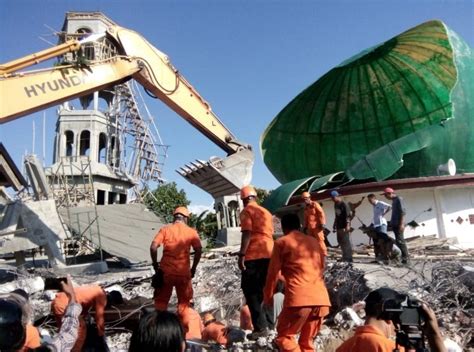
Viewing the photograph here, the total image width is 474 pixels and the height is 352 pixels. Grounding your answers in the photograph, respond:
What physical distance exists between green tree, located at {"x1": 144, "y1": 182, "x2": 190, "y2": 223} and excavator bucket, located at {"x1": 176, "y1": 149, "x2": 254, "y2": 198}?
764 inches

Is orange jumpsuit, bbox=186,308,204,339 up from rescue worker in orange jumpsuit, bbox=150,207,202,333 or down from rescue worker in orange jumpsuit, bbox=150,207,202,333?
down

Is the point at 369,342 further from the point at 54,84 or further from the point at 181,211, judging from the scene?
the point at 54,84

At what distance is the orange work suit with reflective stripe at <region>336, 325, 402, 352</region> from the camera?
2.27 m

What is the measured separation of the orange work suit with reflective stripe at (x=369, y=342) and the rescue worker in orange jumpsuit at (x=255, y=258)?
217cm

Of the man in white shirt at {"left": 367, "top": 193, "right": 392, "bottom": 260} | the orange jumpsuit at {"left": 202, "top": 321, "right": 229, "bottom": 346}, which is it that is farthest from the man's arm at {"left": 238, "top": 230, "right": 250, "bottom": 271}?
the man in white shirt at {"left": 367, "top": 193, "right": 392, "bottom": 260}

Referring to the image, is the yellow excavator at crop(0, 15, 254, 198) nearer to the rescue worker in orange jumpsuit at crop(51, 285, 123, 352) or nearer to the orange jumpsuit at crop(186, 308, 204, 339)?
the rescue worker in orange jumpsuit at crop(51, 285, 123, 352)

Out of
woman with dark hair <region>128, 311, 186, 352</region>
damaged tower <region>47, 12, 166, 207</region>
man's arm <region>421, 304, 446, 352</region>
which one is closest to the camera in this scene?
woman with dark hair <region>128, 311, 186, 352</region>

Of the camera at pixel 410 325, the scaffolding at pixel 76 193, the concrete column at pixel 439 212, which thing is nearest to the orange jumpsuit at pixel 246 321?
the camera at pixel 410 325

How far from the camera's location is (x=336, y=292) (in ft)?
20.5

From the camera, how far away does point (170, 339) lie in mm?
1598

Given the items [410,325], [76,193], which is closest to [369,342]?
[410,325]

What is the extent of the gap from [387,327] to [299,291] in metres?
1.11

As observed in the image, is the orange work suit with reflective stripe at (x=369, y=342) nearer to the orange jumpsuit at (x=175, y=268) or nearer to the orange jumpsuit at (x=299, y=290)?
the orange jumpsuit at (x=299, y=290)

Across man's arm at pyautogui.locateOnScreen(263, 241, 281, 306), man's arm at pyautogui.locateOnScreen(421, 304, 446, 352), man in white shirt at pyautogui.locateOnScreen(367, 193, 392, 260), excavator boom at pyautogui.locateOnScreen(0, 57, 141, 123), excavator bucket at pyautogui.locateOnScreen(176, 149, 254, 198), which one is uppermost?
excavator boom at pyautogui.locateOnScreen(0, 57, 141, 123)
